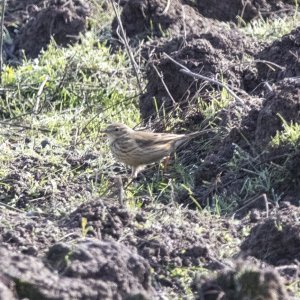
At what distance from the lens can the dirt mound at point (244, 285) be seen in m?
5.38

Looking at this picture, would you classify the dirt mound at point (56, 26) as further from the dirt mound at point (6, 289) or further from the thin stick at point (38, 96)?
the dirt mound at point (6, 289)

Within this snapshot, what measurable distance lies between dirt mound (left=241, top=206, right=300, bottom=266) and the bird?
A: 2.35 meters

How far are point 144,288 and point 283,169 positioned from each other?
255 centimetres

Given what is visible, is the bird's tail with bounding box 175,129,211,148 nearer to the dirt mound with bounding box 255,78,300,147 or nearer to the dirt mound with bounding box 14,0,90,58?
the dirt mound with bounding box 255,78,300,147

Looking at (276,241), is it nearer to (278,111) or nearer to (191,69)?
(278,111)

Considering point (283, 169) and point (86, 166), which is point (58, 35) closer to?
point (86, 166)

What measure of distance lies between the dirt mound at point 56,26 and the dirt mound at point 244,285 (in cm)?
696

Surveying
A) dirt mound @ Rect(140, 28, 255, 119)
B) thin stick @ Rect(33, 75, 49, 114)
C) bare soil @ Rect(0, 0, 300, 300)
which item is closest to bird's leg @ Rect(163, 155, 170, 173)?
bare soil @ Rect(0, 0, 300, 300)

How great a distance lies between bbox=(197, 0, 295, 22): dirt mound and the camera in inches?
476

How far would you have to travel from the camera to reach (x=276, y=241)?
6512mm

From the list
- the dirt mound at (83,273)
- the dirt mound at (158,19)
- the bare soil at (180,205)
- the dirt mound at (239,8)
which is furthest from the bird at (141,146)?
the dirt mound at (239,8)

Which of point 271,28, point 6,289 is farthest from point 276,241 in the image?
point 271,28

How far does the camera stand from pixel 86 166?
9102mm

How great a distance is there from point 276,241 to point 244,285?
1.14 meters
